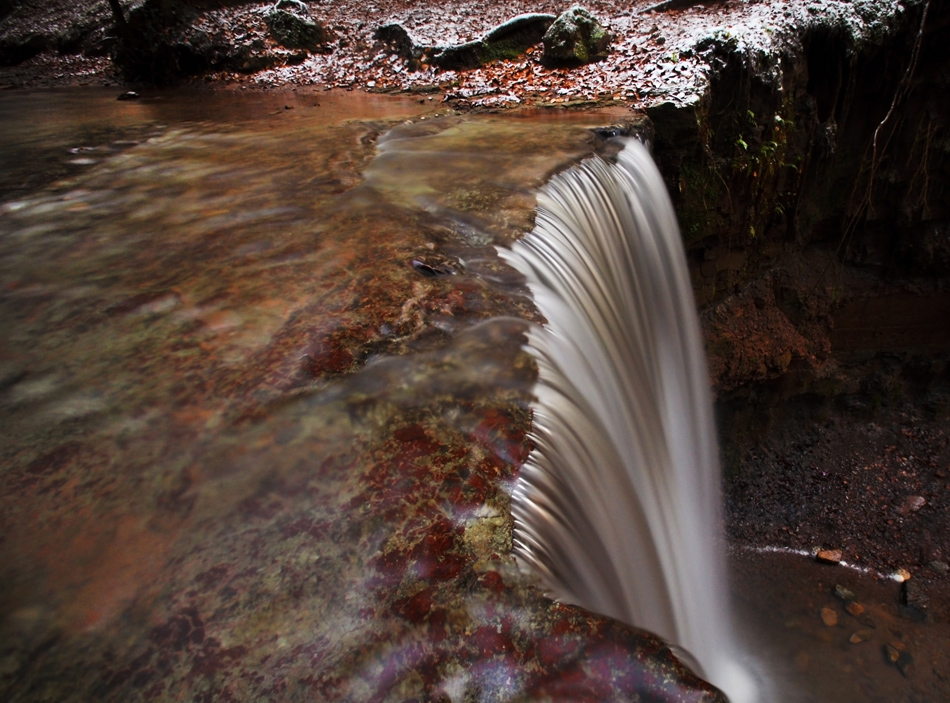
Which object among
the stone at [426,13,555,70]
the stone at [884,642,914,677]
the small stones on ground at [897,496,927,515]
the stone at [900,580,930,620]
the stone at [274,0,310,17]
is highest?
the stone at [274,0,310,17]

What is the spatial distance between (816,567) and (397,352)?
434cm

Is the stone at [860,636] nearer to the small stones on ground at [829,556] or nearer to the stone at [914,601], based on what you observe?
the stone at [914,601]

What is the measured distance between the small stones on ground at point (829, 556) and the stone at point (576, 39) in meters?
4.68

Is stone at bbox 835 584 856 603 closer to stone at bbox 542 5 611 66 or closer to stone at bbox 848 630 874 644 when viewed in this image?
stone at bbox 848 630 874 644

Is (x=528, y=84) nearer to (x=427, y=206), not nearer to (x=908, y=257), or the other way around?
(x=427, y=206)

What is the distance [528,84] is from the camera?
5.34 meters

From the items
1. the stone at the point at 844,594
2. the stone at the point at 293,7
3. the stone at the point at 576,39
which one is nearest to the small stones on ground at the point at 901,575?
the stone at the point at 844,594

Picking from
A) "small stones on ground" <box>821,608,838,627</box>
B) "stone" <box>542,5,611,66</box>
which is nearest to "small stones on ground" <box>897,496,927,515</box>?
"small stones on ground" <box>821,608,838,627</box>

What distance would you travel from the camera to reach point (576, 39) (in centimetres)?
550

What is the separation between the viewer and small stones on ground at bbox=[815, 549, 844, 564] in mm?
4605

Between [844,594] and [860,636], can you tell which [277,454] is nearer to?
[860,636]

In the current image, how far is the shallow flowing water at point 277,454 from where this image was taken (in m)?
1.09

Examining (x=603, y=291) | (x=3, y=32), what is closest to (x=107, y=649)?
(x=603, y=291)

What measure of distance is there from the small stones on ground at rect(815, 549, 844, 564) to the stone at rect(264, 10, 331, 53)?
24.5ft
